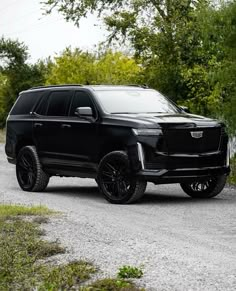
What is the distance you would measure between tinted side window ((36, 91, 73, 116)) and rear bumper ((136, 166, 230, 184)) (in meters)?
2.64

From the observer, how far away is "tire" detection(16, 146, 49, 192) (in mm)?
16578

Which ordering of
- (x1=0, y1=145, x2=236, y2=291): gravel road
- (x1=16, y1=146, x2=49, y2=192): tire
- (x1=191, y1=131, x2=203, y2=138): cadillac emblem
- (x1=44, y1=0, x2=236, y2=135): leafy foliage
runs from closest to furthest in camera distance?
(x1=0, y1=145, x2=236, y2=291): gravel road, (x1=191, y1=131, x2=203, y2=138): cadillac emblem, (x1=16, y1=146, x2=49, y2=192): tire, (x1=44, y1=0, x2=236, y2=135): leafy foliage

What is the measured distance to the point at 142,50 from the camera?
32.1m

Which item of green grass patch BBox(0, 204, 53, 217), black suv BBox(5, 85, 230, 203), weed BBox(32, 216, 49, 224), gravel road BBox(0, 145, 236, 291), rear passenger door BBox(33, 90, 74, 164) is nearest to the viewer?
gravel road BBox(0, 145, 236, 291)

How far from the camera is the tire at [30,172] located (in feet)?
54.4

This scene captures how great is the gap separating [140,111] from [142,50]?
671 inches

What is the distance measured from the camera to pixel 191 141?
47.6 feet

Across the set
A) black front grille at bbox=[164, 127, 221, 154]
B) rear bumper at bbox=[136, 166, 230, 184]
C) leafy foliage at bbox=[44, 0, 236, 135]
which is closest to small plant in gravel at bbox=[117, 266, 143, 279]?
rear bumper at bbox=[136, 166, 230, 184]

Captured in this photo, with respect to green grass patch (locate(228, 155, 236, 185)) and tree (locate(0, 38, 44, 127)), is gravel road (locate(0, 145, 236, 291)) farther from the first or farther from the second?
tree (locate(0, 38, 44, 127))

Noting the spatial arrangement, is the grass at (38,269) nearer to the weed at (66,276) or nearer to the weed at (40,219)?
the weed at (66,276)

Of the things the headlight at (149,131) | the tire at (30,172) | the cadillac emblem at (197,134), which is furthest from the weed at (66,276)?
the tire at (30,172)

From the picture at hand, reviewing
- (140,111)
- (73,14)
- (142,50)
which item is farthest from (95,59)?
(140,111)

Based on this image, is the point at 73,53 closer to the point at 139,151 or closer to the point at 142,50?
the point at 142,50

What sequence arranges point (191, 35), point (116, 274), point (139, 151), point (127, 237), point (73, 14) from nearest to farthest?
point (116, 274), point (127, 237), point (139, 151), point (191, 35), point (73, 14)
